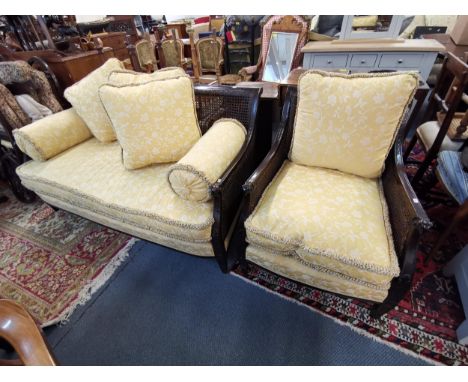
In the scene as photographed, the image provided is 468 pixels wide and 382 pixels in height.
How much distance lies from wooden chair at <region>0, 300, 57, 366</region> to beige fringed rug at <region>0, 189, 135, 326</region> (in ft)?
2.54

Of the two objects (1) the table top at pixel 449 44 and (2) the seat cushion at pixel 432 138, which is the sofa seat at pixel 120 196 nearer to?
(2) the seat cushion at pixel 432 138

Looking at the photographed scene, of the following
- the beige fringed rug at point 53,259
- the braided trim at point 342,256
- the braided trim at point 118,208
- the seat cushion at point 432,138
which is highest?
→ the seat cushion at point 432,138

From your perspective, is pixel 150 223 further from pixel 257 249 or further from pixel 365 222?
pixel 365 222

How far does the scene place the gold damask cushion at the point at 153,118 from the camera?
47.3 inches

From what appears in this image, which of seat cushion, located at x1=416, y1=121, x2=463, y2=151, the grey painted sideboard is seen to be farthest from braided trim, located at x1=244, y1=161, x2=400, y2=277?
the grey painted sideboard

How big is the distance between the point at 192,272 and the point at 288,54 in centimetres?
257

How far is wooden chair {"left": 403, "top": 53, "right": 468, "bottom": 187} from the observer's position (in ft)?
3.97

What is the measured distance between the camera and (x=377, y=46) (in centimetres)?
225

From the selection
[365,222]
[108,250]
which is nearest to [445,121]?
[365,222]

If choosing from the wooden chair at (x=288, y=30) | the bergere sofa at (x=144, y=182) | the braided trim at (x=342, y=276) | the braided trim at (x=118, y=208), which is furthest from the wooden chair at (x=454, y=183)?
the wooden chair at (x=288, y=30)

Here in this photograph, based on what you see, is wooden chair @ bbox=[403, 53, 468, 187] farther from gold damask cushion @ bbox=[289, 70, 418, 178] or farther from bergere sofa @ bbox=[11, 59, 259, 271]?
bergere sofa @ bbox=[11, 59, 259, 271]

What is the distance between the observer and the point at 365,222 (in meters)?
0.95

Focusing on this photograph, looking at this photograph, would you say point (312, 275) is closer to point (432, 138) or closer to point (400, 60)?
point (432, 138)

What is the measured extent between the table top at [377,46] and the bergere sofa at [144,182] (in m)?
1.62
